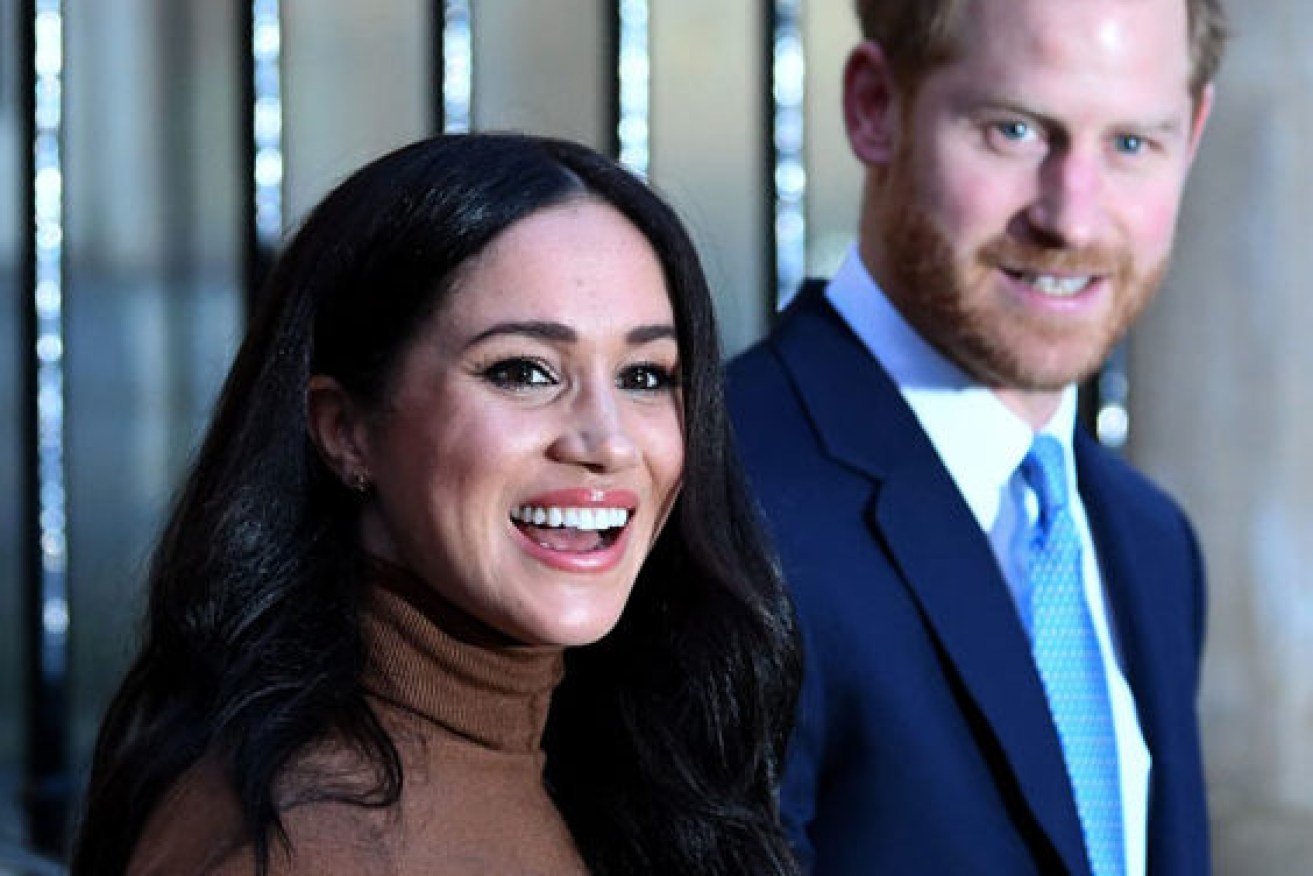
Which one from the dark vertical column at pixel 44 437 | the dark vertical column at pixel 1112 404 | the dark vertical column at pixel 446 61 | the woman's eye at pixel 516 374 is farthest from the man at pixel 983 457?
the dark vertical column at pixel 44 437

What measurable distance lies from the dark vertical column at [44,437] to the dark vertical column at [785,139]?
1103mm

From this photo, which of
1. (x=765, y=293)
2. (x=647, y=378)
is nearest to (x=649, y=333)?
(x=647, y=378)

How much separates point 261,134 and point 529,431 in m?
2.41

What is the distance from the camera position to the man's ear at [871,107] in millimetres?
2828

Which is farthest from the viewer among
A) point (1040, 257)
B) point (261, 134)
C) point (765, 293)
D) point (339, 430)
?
point (765, 293)

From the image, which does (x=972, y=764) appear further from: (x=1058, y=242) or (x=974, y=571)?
(x=1058, y=242)

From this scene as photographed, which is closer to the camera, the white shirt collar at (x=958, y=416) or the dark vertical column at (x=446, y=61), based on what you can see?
the white shirt collar at (x=958, y=416)

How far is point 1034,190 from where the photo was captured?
8.89 feet

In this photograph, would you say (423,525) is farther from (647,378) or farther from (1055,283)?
(1055,283)

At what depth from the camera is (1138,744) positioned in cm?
274

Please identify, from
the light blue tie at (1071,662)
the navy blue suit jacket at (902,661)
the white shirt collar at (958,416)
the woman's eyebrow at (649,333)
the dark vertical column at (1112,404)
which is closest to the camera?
the woman's eyebrow at (649,333)

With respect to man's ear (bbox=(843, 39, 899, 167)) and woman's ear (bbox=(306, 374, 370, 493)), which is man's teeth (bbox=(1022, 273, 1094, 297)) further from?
woman's ear (bbox=(306, 374, 370, 493))

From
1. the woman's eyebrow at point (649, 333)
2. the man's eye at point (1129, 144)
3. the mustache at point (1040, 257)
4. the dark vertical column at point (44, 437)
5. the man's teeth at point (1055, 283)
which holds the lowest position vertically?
the dark vertical column at point (44, 437)

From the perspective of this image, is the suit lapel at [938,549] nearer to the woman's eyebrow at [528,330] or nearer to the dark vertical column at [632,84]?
the woman's eyebrow at [528,330]
